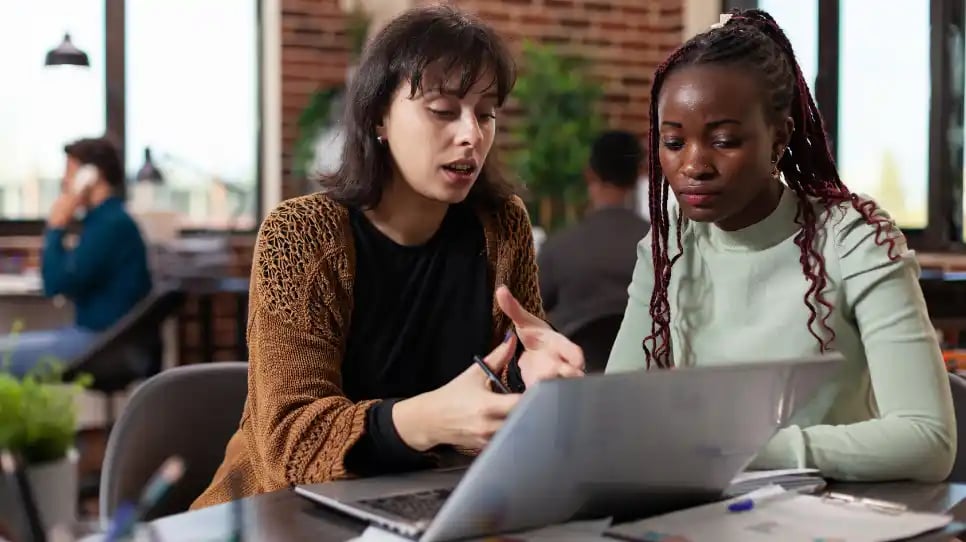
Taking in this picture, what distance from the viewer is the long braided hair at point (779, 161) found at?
133cm

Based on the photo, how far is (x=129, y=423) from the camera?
4.62 ft

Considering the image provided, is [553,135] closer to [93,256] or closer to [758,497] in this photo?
[93,256]

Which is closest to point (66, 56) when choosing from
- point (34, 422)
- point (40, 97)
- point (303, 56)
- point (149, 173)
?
point (40, 97)

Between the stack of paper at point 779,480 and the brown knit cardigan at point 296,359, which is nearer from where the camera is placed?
the stack of paper at point 779,480

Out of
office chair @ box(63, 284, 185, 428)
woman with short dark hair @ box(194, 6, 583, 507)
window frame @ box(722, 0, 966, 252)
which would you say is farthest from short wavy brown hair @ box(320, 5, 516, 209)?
window frame @ box(722, 0, 966, 252)

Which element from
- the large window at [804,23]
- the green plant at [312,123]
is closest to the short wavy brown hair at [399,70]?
the large window at [804,23]

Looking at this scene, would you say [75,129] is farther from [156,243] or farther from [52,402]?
[52,402]

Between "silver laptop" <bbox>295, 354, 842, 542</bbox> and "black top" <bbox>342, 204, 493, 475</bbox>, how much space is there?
0.40 metres

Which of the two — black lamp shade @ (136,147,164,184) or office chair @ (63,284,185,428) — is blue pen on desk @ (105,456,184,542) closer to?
office chair @ (63,284,185,428)

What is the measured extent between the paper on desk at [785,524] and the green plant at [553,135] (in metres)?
4.67

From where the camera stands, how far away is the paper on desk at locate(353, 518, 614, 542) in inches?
36.7

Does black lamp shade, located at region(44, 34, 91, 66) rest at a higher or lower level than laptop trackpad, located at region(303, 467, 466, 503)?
higher

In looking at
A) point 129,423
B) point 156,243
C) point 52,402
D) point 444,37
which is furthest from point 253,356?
point 156,243

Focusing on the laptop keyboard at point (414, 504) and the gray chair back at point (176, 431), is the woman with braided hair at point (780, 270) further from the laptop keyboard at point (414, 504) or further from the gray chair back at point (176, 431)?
the gray chair back at point (176, 431)
